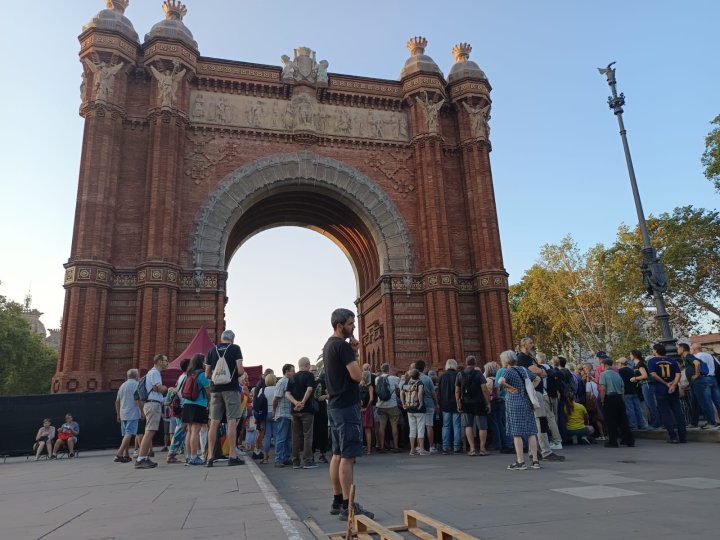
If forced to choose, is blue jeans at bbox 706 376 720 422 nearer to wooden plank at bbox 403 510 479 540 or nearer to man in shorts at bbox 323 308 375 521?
man in shorts at bbox 323 308 375 521

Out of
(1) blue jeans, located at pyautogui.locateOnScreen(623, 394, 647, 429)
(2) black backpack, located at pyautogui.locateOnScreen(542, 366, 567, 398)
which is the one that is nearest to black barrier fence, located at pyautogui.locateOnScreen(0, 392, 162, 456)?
(2) black backpack, located at pyautogui.locateOnScreen(542, 366, 567, 398)

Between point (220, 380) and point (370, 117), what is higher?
point (370, 117)

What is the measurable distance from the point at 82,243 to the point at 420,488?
57.3 ft

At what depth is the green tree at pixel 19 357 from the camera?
3844cm

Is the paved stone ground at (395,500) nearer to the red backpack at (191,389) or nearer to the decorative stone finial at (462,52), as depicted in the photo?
the red backpack at (191,389)

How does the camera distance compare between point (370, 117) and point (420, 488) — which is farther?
point (370, 117)

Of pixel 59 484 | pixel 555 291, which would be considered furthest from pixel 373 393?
pixel 555 291

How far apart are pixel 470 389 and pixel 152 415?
6356 mm

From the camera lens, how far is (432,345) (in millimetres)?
21562

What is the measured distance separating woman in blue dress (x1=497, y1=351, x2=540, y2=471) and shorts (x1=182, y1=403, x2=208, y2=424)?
544cm

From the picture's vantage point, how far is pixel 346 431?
192 inches

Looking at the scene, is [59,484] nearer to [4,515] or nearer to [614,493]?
[4,515]

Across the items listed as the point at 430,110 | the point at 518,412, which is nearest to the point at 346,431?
the point at 518,412

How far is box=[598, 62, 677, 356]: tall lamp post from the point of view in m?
12.9
